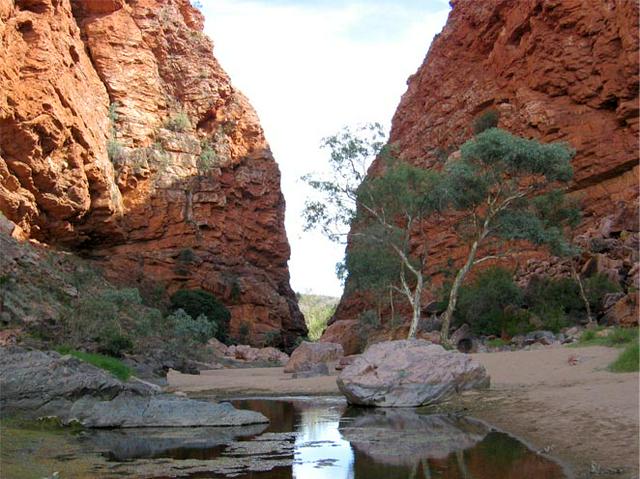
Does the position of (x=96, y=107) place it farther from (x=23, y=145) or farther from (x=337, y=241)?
(x=337, y=241)

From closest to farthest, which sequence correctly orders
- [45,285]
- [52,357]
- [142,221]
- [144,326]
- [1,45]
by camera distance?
[52,357]
[45,285]
[144,326]
[1,45]
[142,221]

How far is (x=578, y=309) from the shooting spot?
27688 millimetres

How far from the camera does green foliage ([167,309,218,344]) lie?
117 feet

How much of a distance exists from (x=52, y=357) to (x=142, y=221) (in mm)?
42431

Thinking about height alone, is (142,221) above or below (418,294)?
above

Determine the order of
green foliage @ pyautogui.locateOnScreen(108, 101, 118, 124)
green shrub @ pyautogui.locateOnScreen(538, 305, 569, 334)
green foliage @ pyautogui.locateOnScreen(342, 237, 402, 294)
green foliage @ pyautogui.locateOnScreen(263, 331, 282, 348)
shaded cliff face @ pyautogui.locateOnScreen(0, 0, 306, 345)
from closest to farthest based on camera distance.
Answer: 1. green shrub @ pyautogui.locateOnScreen(538, 305, 569, 334)
2. green foliage @ pyautogui.locateOnScreen(342, 237, 402, 294)
3. shaded cliff face @ pyautogui.locateOnScreen(0, 0, 306, 345)
4. green foliage @ pyautogui.locateOnScreen(108, 101, 118, 124)
5. green foliage @ pyautogui.locateOnScreen(263, 331, 282, 348)

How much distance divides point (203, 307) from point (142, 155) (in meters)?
13.2

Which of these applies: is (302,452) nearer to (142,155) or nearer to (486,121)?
(486,121)

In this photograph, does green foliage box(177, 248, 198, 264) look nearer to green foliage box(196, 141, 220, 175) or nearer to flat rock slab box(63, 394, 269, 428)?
green foliage box(196, 141, 220, 175)

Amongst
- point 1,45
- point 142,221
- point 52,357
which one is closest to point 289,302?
point 142,221

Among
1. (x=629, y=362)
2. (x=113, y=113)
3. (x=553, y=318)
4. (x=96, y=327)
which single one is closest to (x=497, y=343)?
(x=553, y=318)

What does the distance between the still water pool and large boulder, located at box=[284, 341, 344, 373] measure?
14.5 meters

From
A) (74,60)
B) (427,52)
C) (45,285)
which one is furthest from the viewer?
(427,52)


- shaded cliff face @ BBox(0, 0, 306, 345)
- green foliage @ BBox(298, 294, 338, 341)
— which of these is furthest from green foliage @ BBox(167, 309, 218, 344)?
green foliage @ BBox(298, 294, 338, 341)
